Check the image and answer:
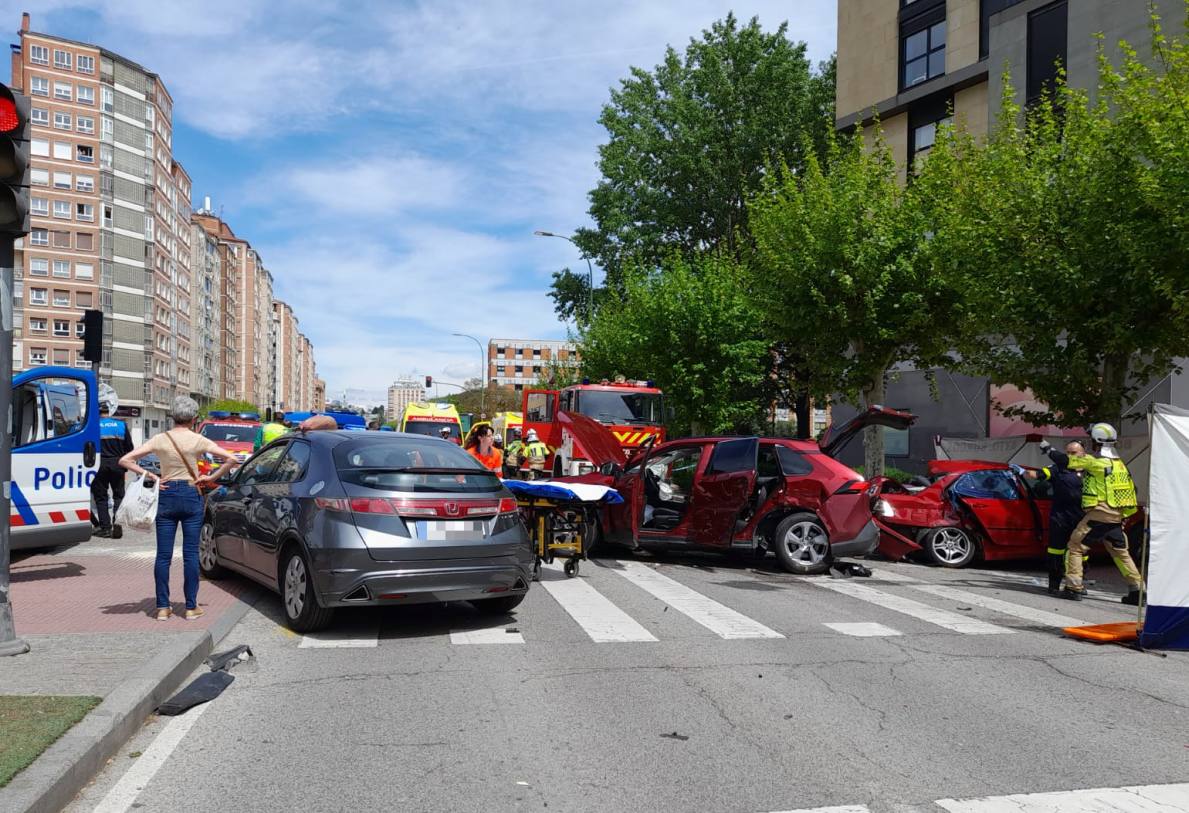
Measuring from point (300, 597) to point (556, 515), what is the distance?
3.66 metres

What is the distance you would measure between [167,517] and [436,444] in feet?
6.95

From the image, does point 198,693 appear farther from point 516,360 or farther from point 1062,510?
point 516,360

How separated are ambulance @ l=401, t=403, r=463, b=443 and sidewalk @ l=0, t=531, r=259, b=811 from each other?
16.1 metres

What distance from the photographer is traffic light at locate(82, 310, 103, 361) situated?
12.5 m

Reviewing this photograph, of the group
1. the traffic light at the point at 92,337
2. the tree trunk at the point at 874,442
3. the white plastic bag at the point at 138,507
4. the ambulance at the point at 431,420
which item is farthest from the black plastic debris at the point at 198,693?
A: the ambulance at the point at 431,420

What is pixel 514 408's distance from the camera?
303 ft

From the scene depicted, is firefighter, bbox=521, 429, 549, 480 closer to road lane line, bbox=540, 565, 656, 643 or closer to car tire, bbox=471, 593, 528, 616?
road lane line, bbox=540, 565, 656, 643

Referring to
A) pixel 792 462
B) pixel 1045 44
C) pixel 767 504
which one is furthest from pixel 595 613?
pixel 1045 44

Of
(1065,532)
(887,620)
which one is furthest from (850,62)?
(887,620)

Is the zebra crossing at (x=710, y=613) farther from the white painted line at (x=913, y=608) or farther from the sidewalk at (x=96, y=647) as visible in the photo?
the sidewalk at (x=96, y=647)

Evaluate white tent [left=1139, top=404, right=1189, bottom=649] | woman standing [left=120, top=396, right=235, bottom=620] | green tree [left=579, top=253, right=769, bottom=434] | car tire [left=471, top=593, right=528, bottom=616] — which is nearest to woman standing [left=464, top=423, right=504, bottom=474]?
car tire [left=471, top=593, right=528, bottom=616]

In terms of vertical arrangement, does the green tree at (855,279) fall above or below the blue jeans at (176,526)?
above

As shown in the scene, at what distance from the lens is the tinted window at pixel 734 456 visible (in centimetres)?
1152

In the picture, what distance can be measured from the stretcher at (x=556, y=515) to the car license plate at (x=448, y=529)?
2340 millimetres
